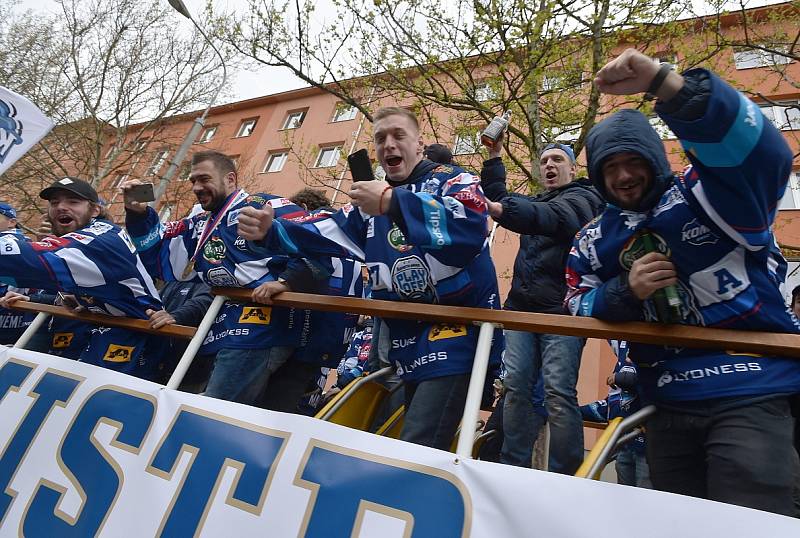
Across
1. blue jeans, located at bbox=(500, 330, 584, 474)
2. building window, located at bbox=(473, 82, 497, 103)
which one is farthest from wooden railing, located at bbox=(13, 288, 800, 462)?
building window, located at bbox=(473, 82, 497, 103)

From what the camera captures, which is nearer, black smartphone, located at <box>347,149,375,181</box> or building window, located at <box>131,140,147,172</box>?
black smartphone, located at <box>347,149,375,181</box>

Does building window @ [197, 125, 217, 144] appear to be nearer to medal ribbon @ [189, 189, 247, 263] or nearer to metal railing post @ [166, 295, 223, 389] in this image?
medal ribbon @ [189, 189, 247, 263]

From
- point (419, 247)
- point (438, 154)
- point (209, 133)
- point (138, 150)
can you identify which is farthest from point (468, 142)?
point (209, 133)

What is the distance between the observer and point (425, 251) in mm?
2129

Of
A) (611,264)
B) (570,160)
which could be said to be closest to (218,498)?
(611,264)

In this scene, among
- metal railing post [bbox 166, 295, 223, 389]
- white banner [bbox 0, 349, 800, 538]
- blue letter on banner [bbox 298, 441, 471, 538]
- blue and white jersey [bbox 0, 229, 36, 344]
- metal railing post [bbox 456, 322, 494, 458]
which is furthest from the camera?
blue and white jersey [bbox 0, 229, 36, 344]

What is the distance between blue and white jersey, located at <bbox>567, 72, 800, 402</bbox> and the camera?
1.34m

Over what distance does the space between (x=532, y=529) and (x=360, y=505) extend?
1.68ft

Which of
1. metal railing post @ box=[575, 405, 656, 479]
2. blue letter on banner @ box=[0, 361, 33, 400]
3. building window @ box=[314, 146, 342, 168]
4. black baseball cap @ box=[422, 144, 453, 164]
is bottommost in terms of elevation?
blue letter on banner @ box=[0, 361, 33, 400]

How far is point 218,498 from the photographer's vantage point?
5.52 ft

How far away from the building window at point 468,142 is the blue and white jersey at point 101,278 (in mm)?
5315

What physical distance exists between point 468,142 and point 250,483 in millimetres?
7743

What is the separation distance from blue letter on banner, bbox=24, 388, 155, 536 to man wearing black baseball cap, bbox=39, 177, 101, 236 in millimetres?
1958

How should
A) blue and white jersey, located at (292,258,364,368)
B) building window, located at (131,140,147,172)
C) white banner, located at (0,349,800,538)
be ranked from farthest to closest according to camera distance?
building window, located at (131,140,147,172) → blue and white jersey, located at (292,258,364,368) → white banner, located at (0,349,800,538)
